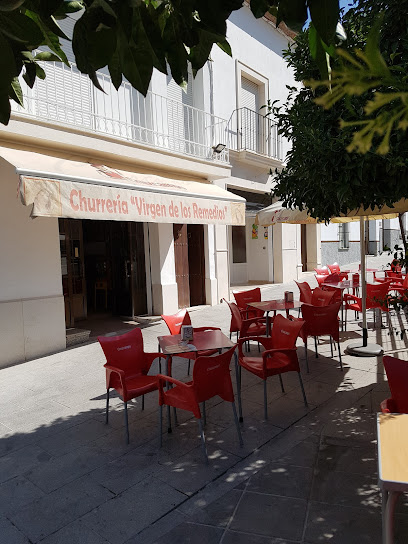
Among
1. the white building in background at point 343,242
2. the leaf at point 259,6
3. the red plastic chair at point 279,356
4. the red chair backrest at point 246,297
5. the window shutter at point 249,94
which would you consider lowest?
the red plastic chair at point 279,356

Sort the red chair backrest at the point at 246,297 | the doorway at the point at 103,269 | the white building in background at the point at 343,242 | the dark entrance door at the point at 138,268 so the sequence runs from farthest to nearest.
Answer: the white building in background at the point at 343,242 < the dark entrance door at the point at 138,268 < the doorway at the point at 103,269 < the red chair backrest at the point at 246,297

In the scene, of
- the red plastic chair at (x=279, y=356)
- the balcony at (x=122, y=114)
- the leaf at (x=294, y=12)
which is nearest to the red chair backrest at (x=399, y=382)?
the red plastic chair at (x=279, y=356)

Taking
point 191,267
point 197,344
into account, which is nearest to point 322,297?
point 197,344

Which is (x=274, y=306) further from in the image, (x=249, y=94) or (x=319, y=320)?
(x=249, y=94)

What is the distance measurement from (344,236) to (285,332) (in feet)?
64.6

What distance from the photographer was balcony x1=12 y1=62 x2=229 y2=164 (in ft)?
25.0

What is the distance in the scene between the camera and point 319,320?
5926mm

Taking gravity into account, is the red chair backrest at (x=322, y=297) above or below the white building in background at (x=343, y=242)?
below

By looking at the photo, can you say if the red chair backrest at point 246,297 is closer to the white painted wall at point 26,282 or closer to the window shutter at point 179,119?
the white painted wall at point 26,282

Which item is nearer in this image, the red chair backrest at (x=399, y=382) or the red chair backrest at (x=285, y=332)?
the red chair backrest at (x=399, y=382)

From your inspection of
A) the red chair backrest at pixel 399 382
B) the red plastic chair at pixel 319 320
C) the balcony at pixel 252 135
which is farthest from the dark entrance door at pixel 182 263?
the red chair backrest at pixel 399 382

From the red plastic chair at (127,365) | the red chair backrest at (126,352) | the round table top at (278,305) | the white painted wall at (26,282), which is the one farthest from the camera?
the white painted wall at (26,282)

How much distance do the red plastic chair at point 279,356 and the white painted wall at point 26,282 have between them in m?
4.22

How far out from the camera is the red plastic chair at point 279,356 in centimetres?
462
